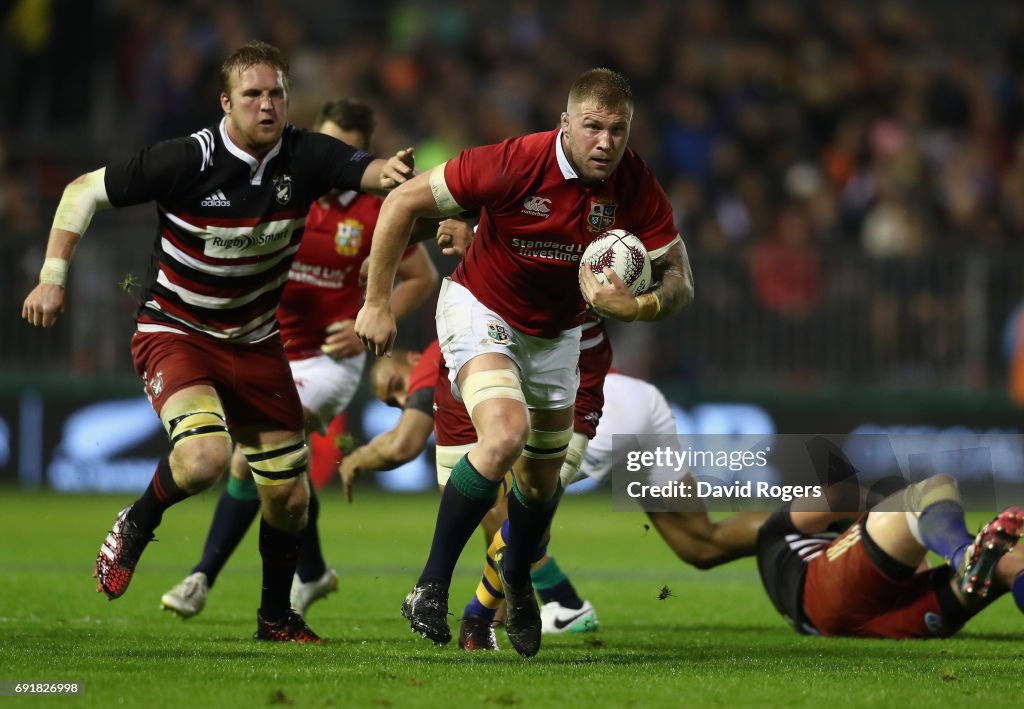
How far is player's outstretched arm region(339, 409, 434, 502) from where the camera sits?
8617mm

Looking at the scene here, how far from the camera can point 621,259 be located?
6352mm

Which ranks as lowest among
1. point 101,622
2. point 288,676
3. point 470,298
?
point 101,622

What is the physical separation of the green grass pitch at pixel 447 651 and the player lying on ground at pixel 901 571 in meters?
0.15

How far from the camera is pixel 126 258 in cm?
1573

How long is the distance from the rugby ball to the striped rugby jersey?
4.45 feet

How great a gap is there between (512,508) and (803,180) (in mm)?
11412

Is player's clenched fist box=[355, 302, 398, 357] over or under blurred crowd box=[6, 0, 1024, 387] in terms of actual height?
under

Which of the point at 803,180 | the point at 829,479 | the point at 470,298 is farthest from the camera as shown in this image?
the point at 803,180

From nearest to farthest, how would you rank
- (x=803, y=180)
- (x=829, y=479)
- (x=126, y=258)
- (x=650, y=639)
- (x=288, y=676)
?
(x=288, y=676) < (x=650, y=639) < (x=829, y=479) < (x=126, y=258) < (x=803, y=180)

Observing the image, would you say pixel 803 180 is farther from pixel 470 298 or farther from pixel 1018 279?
pixel 470 298

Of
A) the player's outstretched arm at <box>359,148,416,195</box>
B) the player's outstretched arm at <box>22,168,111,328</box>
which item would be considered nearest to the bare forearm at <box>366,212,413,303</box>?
the player's outstretched arm at <box>359,148,416,195</box>

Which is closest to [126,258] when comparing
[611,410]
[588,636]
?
[611,410]

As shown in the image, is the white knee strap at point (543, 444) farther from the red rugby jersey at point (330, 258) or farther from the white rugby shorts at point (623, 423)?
the red rugby jersey at point (330, 258)

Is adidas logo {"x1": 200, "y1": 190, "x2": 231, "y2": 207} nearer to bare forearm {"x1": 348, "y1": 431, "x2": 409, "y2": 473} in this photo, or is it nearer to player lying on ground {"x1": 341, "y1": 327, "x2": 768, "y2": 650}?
player lying on ground {"x1": 341, "y1": 327, "x2": 768, "y2": 650}
